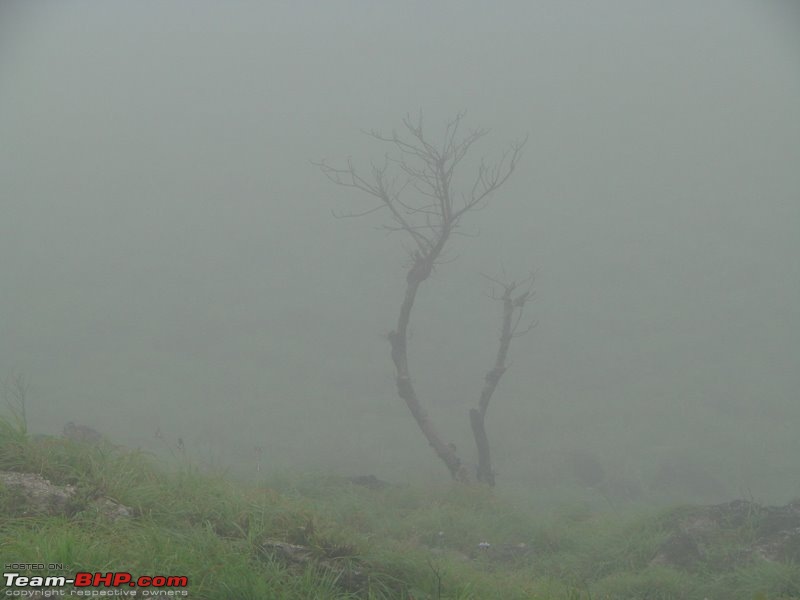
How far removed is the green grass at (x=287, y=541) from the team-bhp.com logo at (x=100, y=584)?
0.07 m

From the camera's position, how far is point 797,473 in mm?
12875

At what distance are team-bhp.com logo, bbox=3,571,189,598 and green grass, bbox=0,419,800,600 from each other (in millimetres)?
70

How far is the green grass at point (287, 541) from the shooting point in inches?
139

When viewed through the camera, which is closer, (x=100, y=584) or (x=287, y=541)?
(x=100, y=584)

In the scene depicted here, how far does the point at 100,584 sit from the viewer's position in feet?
10.7

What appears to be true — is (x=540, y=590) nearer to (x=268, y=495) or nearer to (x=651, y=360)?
(x=268, y=495)

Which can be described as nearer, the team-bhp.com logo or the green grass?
the team-bhp.com logo

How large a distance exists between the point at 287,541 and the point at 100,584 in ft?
3.82

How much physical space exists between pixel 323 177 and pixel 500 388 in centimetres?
1418

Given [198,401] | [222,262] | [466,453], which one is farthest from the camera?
[222,262]

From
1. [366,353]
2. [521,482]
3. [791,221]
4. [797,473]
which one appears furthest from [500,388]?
[791,221]

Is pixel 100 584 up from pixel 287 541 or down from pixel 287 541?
down

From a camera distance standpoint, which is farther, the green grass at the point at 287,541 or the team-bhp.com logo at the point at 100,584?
the green grass at the point at 287,541

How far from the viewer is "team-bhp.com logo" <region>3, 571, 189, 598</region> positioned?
315cm
